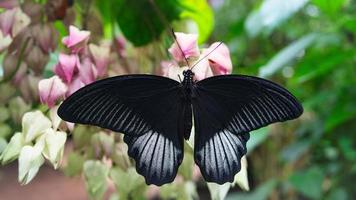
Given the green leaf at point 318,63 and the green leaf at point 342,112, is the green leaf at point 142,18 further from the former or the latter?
the green leaf at point 342,112

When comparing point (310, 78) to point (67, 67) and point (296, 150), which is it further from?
point (67, 67)

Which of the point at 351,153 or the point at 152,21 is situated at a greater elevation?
the point at 152,21

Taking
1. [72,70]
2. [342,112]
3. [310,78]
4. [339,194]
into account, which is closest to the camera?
[72,70]

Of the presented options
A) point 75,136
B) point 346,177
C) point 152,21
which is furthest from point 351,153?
point 75,136

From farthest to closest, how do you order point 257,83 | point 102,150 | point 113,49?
point 113,49, point 102,150, point 257,83

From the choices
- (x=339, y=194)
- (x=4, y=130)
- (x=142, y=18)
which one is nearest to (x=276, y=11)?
(x=142, y=18)

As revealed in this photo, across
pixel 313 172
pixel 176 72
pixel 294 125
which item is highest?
pixel 176 72

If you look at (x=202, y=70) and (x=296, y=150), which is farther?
(x=296, y=150)

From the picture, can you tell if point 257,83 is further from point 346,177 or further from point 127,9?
point 346,177
